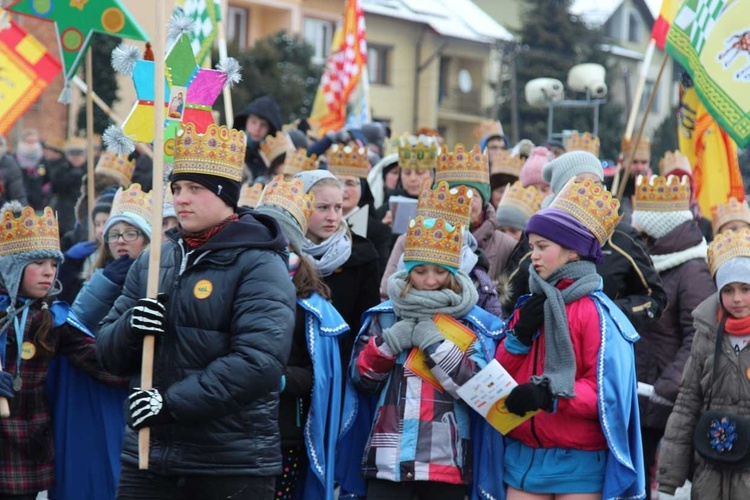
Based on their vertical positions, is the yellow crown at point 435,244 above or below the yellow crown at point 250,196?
below

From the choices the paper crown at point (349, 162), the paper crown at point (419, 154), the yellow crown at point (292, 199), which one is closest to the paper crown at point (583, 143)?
the paper crown at point (419, 154)

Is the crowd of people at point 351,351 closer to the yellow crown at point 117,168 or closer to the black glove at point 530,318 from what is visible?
the black glove at point 530,318

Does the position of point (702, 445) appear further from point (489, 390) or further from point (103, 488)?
point (103, 488)

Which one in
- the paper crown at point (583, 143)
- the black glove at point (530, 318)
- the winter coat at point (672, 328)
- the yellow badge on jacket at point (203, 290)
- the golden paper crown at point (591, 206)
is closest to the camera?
the yellow badge on jacket at point (203, 290)

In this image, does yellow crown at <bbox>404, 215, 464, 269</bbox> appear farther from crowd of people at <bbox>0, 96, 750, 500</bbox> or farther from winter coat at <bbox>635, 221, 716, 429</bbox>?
winter coat at <bbox>635, 221, 716, 429</bbox>

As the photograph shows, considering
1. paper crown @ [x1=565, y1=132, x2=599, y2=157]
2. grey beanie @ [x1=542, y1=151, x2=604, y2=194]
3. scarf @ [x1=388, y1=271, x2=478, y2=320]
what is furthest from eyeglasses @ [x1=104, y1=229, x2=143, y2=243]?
paper crown @ [x1=565, y1=132, x2=599, y2=157]

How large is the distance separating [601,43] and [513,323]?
41.3 meters

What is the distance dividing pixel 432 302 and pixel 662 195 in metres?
2.61

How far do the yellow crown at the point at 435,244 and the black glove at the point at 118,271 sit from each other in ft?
4.87

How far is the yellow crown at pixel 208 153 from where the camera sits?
5.29 m

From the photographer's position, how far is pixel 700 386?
680 cm

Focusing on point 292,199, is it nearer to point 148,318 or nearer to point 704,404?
point 148,318

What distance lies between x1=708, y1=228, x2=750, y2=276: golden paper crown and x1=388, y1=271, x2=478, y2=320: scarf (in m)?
1.38

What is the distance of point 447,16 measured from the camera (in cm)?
4903
